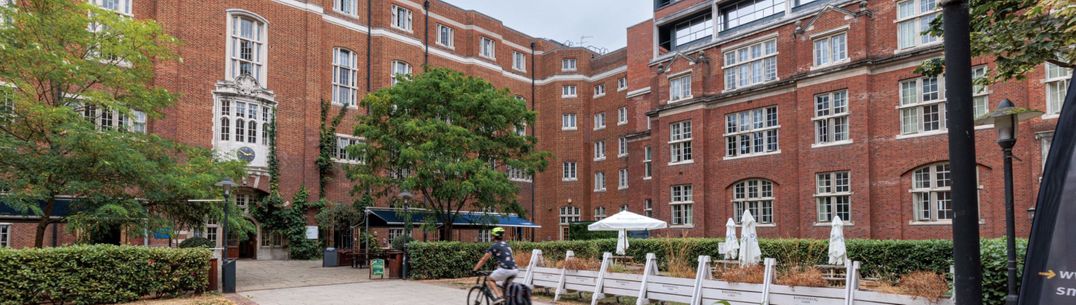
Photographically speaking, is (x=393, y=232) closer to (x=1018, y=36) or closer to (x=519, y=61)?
(x=519, y=61)

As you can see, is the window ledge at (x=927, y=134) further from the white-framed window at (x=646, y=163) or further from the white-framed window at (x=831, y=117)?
the white-framed window at (x=646, y=163)

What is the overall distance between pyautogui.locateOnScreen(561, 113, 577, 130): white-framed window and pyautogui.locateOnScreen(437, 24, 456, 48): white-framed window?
9.47m

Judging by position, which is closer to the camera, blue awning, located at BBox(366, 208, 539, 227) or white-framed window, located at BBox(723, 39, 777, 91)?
blue awning, located at BBox(366, 208, 539, 227)

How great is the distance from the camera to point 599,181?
155ft

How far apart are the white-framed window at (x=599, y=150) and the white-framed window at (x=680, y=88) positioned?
43.2 ft

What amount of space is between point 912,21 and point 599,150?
81.2ft

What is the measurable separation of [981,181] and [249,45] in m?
29.1

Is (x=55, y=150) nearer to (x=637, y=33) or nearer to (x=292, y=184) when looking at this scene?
(x=292, y=184)

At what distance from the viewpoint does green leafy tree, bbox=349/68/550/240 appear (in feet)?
79.9

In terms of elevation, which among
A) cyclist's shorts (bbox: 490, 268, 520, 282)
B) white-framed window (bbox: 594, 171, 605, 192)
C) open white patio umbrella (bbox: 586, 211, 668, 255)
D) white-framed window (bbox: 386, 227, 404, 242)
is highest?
white-framed window (bbox: 594, 171, 605, 192)

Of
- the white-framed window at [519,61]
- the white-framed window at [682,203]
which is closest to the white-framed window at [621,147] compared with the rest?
the white-framed window at [519,61]

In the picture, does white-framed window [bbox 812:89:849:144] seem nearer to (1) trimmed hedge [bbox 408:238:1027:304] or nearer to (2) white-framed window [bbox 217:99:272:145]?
(1) trimmed hedge [bbox 408:238:1027:304]

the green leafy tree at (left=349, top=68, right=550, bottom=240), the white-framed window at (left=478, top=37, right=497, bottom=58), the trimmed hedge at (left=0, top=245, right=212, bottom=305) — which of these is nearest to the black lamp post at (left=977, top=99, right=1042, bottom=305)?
the trimmed hedge at (left=0, top=245, right=212, bottom=305)

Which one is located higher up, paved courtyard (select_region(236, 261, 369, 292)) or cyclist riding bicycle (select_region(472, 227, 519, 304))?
cyclist riding bicycle (select_region(472, 227, 519, 304))
